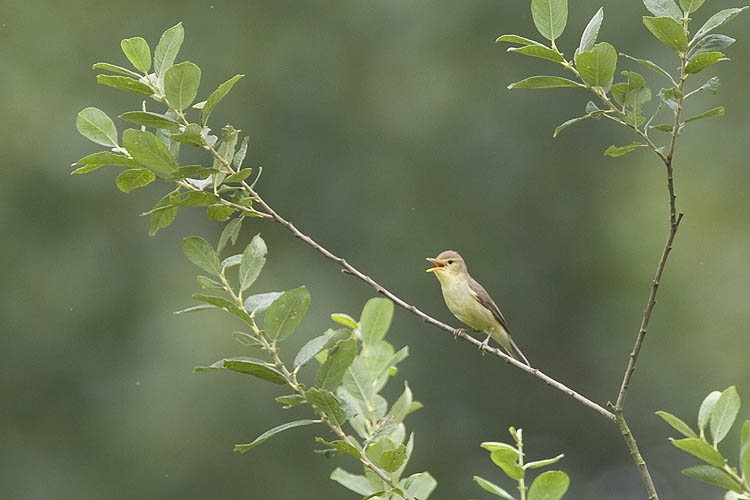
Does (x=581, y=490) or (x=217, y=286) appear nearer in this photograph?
(x=217, y=286)

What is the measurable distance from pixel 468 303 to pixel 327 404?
316 centimetres

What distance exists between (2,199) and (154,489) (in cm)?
333

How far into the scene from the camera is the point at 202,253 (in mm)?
1925

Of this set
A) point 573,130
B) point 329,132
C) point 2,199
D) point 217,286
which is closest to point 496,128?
point 573,130

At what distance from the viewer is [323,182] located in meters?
13.5

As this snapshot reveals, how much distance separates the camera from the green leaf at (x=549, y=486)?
1637 millimetres

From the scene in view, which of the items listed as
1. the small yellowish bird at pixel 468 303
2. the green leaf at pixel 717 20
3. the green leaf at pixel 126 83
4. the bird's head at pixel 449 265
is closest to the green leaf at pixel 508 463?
the green leaf at pixel 717 20

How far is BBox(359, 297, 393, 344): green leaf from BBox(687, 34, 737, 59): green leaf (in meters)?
0.76

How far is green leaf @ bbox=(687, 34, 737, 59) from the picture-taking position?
73.7 inches

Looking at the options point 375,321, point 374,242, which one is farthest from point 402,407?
point 374,242

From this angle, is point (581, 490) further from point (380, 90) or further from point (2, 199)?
point (2, 199)

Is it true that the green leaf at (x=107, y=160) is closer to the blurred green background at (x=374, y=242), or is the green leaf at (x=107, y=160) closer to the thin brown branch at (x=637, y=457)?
the thin brown branch at (x=637, y=457)

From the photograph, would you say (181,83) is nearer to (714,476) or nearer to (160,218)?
(160,218)

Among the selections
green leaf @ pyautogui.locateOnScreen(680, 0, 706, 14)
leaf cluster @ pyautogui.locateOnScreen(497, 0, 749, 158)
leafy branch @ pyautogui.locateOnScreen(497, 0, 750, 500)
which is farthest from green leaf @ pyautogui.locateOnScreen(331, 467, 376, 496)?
green leaf @ pyautogui.locateOnScreen(680, 0, 706, 14)
